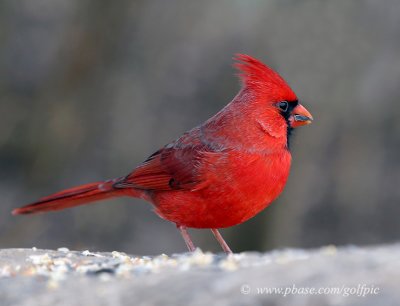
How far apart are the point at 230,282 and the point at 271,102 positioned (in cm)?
206

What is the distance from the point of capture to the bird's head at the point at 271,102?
4492mm

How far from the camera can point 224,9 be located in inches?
263

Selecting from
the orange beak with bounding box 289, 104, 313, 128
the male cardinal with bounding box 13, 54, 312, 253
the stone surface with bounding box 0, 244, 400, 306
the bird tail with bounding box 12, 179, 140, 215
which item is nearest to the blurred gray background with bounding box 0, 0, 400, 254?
the bird tail with bounding box 12, 179, 140, 215

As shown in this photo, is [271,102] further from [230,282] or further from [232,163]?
[230,282]

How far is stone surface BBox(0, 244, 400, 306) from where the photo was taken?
2.42 meters

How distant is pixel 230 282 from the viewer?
101 inches

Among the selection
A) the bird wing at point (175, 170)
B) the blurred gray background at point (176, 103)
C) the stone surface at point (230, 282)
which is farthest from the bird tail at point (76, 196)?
the stone surface at point (230, 282)

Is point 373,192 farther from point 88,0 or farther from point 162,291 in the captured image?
point 162,291

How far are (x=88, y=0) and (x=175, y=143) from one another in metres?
2.30

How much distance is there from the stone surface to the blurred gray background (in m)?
3.29

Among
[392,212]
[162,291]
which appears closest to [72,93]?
[392,212]

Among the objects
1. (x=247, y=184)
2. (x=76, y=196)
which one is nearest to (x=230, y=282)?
(x=247, y=184)

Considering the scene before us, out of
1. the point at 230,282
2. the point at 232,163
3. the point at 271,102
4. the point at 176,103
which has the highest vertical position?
the point at 176,103

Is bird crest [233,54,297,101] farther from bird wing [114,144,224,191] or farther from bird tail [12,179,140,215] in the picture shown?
bird tail [12,179,140,215]
